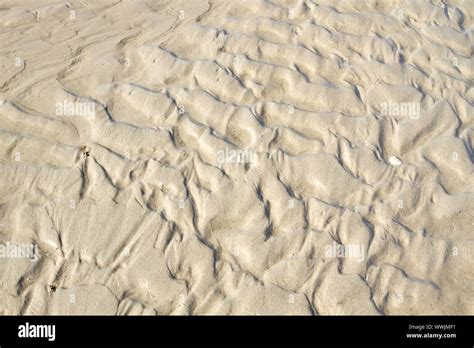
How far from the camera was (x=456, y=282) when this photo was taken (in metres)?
3.08

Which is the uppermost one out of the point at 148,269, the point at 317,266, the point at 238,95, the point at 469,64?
the point at 469,64

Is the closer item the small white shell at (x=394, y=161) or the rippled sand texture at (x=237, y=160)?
the rippled sand texture at (x=237, y=160)

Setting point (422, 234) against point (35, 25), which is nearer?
point (422, 234)

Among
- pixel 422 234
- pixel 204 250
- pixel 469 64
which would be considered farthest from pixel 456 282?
pixel 469 64

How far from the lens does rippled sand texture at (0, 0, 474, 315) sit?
9.97ft

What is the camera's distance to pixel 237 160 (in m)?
3.57

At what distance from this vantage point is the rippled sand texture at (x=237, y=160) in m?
3.04

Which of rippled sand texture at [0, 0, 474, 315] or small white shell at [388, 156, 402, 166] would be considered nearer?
rippled sand texture at [0, 0, 474, 315]

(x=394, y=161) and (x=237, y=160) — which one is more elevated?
(x=394, y=161)

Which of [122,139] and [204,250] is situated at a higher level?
[122,139]

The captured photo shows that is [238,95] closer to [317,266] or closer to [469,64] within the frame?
[317,266]
